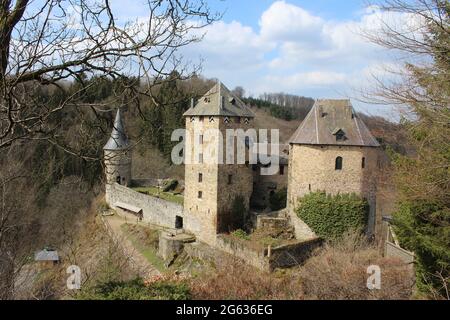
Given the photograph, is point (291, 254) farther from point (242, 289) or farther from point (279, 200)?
point (242, 289)

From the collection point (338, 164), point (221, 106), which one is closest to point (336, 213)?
point (338, 164)

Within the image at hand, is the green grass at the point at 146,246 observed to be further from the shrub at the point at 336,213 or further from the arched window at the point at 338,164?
the arched window at the point at 338,164

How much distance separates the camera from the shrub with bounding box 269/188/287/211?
24.4 m

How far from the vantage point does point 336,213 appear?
20.1 metres

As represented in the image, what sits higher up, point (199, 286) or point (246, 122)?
point (246, 122)

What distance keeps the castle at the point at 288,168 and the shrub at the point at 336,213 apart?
15.7 inches

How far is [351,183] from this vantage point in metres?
20.2

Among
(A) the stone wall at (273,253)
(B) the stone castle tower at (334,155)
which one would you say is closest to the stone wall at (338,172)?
(B) the stone castle tower at (334,155)

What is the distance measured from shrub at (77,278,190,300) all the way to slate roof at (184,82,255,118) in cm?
1334

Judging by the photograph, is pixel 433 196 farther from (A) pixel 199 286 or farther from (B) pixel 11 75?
(B) pixel 11 75

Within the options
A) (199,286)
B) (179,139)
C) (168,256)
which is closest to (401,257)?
(199,286)

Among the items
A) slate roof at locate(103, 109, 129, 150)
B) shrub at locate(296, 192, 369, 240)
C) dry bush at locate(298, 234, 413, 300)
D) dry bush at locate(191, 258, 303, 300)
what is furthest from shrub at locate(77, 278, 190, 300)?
shrub at locate(296, 192, 369, 240)

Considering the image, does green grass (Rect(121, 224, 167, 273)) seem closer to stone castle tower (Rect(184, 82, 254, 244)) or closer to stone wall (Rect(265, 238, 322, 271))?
stone castle tower (Rect(184, 82, 254, 244))
